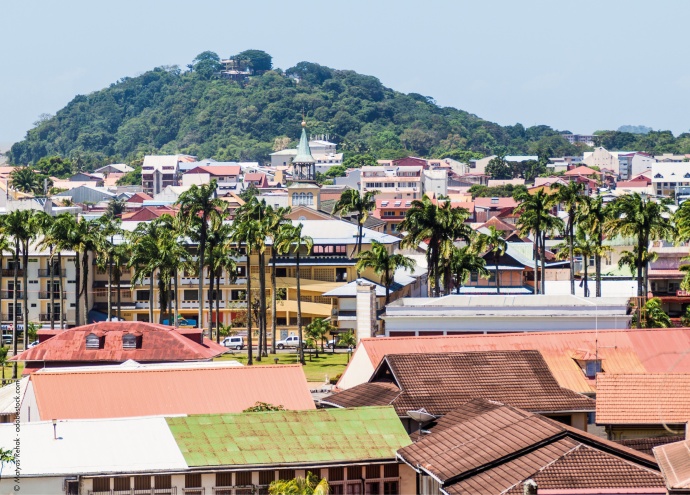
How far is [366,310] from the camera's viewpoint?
258 ft

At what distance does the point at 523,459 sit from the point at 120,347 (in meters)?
37.5

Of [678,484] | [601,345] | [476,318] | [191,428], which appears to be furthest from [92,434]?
[476,318]

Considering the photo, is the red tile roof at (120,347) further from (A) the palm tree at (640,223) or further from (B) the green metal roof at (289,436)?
(A) the palm tree at (640,223)

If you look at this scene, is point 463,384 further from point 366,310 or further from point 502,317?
point 366,310

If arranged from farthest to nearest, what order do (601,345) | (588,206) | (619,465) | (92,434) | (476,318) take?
(588,206)
(476,318)
(601,345)
(92,434)
(619,465)

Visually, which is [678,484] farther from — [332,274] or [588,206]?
[332,274]

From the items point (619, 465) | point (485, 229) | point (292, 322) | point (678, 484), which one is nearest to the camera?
point (678, 484)

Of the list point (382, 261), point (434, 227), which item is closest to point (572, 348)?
point (382, 261)

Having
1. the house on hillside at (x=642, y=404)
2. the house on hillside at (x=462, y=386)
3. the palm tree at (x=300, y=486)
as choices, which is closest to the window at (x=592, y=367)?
the house on hillside at (x=462, y=386)

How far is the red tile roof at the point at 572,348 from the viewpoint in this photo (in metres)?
54.2

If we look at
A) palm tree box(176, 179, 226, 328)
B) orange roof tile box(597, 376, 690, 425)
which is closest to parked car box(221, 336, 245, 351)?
palm tree box(176, 179, 226, 328)

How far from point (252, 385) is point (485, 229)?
371 feet

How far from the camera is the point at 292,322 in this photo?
4262 inches

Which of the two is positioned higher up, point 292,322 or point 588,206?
point 588,206
